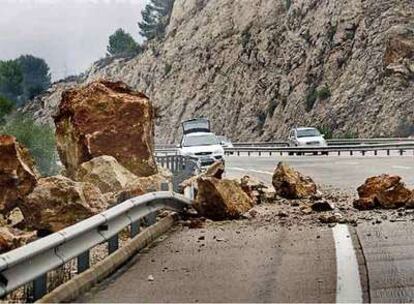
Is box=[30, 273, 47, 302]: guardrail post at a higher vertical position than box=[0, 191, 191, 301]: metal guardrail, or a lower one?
lower

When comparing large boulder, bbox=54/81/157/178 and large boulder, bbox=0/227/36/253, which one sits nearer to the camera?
large boulder, bbox=0/227/36/253

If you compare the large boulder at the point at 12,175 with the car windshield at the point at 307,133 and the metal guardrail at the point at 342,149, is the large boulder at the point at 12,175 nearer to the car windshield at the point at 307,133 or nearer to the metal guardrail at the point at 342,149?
the metal guardrail at the point at 342,149

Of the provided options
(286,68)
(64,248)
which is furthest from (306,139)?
(64,248)

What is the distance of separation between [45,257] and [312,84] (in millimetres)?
59903

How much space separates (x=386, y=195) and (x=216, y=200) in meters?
2.85

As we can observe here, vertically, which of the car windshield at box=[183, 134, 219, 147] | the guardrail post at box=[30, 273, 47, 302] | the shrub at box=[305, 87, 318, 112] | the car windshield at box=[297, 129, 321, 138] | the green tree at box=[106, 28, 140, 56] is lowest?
the car windshield at box=[297, 129, 321, 138]

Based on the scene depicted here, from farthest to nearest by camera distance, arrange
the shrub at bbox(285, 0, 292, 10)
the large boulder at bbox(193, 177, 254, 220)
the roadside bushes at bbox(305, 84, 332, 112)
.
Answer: the shrub at bbox(285, 0, 292, 10)
the roadside bushes at bbox(305, 84, 332, 112)
the large boulder at bbox(193, 177, 254, 220)

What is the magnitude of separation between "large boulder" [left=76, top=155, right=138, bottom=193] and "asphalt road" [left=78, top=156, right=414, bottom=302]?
19.6 ft

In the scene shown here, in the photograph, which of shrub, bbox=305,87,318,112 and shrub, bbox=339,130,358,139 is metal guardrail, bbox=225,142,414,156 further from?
shrub, bbox=305,87,318,112

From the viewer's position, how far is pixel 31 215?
1272cm

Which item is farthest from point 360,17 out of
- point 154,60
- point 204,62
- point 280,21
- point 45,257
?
point 45,257

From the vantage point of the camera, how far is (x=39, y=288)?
271 inches

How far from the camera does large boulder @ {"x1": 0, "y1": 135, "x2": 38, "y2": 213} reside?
55.7ft

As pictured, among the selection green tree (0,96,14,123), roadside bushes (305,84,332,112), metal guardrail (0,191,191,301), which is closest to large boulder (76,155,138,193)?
metal guardrail (0,191,191,301)
